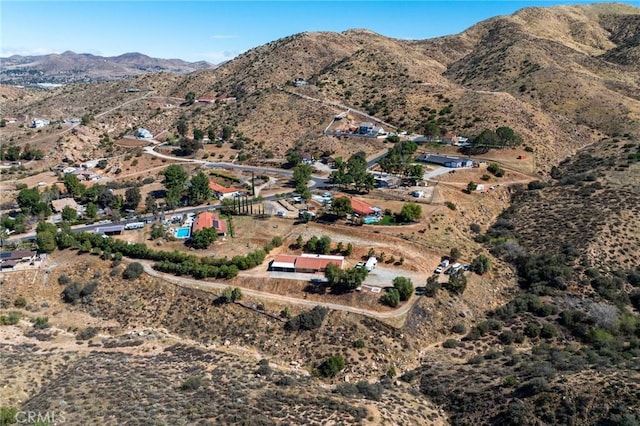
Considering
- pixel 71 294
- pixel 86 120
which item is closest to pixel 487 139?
pixel 71 294

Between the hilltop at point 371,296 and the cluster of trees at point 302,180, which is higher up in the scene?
the cluster of trees at point 302,180

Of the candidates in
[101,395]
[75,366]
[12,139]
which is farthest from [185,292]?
[12,139]

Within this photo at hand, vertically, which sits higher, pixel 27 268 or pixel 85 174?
pixel 85 174

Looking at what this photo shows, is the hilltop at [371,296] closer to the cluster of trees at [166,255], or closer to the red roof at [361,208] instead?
the cluster of trees at [166,255]

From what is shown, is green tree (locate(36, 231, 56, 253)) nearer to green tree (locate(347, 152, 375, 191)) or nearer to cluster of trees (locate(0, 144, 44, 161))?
green tree (locate(347, 152, 375, 191))

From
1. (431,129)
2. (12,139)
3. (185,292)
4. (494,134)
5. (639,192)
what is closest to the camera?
(185,292)

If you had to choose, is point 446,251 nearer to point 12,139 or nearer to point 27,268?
point 27,268

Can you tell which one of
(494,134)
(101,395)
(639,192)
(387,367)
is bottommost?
(387,367)

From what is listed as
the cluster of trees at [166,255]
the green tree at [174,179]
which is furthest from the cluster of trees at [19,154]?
the cluster of trees at [166,255]
